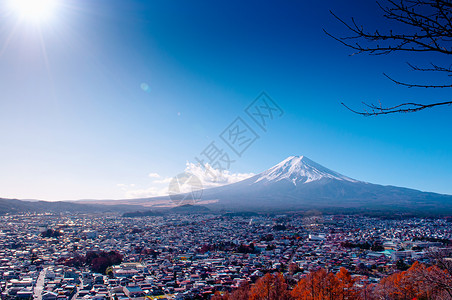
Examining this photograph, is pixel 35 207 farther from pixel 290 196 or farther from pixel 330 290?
pixel 330 290

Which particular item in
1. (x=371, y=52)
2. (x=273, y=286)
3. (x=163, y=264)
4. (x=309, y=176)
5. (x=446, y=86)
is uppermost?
→ (x=309, y=176)

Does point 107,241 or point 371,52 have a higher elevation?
point 371,52

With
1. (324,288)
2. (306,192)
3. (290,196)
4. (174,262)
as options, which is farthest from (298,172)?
(324,288)

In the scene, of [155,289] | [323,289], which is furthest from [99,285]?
[323,289]

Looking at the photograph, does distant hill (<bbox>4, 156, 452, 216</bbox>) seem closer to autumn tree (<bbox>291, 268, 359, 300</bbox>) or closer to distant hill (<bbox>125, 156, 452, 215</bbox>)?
distant hill (<bbox>125, 156, 452, 215</bbox>)

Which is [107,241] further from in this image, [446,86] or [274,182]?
[274,182]

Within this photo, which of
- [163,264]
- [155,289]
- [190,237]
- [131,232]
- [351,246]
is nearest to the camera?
[155,289]

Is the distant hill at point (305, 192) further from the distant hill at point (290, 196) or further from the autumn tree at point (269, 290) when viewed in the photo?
the autumn tree at point (269, 290)

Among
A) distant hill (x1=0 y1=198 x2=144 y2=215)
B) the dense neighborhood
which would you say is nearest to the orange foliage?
the dense neighborhood

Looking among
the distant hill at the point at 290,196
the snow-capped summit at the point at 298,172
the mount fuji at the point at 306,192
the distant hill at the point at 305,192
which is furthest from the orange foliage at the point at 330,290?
the snow-capped summit at the point at 298,172
